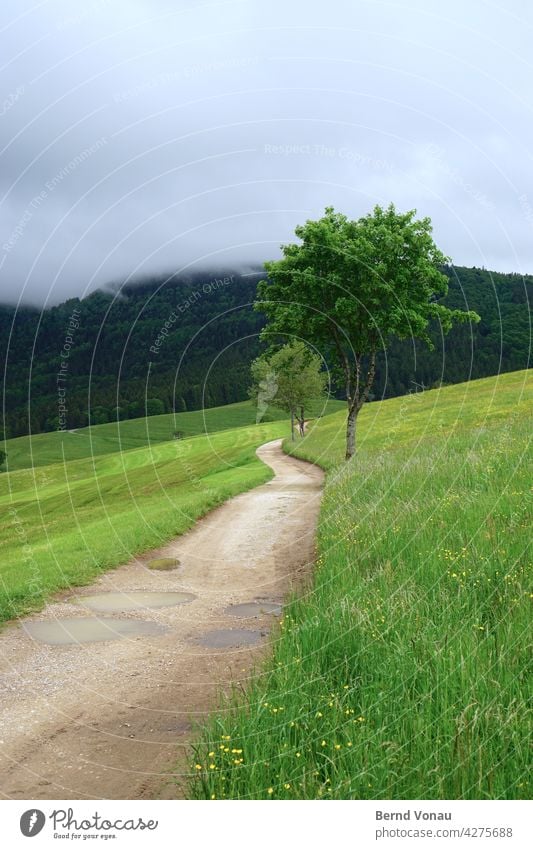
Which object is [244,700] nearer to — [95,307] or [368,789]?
[368,789]

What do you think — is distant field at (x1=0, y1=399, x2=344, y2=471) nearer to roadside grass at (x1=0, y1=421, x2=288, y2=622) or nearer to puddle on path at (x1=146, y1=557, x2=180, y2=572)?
roadside grass at (x1=0, y1=421, x2=288, y2=622)

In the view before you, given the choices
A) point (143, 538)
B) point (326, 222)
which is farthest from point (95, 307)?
point (143, 538)

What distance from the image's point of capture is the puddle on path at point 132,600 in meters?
12.7

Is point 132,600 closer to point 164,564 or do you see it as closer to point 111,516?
point 164,564

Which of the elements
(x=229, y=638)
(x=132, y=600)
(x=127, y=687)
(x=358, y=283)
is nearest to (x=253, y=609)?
(x=229, y=638)

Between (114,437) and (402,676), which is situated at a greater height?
(402,676)

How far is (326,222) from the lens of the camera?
37.2 m

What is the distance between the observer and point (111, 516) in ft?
106

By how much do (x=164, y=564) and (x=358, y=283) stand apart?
77.8 feet

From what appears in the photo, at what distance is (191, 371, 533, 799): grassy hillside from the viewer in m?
5.18

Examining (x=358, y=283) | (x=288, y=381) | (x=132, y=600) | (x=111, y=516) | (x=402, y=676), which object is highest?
(x=358, y=283)

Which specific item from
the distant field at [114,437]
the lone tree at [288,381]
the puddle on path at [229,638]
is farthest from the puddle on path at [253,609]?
the distant field at [114,437]

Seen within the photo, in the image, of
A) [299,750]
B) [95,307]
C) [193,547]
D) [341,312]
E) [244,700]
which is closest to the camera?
[299,750]
